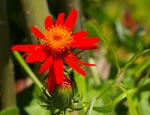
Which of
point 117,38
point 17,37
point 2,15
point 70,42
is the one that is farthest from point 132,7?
point 70,42

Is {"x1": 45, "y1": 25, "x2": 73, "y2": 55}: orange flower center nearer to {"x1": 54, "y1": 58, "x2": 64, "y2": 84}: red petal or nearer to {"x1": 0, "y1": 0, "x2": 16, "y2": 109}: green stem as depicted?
{"x1": 54, "y1": 58, "x2": 64, "y2": 84}: red petal

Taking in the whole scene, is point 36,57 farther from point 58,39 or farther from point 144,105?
point 144,105

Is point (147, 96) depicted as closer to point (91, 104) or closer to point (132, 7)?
point (91, 104)

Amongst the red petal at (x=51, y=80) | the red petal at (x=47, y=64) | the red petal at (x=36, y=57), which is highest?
the red petal at (x=36, y=57)

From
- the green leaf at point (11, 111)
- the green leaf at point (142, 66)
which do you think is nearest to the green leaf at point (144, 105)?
the green leaf at point (142, 66)

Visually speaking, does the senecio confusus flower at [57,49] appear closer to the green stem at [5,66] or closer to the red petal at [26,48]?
the red petal at [26,48]

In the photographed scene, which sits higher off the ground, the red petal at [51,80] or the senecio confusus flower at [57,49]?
the senecio confusus flower at [57,49]

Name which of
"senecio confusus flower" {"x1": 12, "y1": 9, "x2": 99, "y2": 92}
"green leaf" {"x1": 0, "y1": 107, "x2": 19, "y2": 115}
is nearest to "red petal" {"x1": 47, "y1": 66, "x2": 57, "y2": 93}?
"senecio confusus flower" {"x1": 12, "y1": 9, "x2": 99, "y2": 92}

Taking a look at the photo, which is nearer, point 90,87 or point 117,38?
point 90,87
